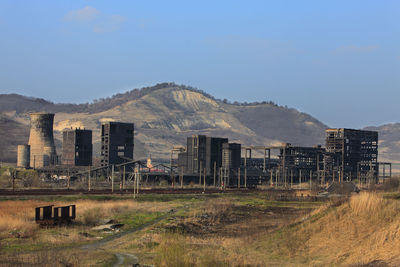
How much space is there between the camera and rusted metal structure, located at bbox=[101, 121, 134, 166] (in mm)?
126438

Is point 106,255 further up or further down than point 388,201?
further down

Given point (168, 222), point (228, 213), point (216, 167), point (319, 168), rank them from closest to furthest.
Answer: point (168, 222) → point (228, 213) → point (216, 167) → point (319, 168)

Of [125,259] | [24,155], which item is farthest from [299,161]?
[125,259]

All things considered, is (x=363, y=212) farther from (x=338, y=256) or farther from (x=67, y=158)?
(x=67, y=158)

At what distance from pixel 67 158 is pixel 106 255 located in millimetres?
112431

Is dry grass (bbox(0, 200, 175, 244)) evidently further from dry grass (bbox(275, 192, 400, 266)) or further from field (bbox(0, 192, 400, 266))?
dry grass (bbox(275, 192, 400, 266))

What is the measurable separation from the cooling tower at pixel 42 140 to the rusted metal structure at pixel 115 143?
53.8ft

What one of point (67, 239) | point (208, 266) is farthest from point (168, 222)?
point (208, 266)

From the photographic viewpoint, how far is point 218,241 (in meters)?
33.2

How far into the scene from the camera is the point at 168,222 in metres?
42.3

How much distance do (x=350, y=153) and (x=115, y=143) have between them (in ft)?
168

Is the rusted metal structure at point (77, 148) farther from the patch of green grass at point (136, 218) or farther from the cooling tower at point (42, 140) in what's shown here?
the patch of green grass at point (136, 218)

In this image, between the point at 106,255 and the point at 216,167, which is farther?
the point at 216,167

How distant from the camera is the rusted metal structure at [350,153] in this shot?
12794 centimetres
